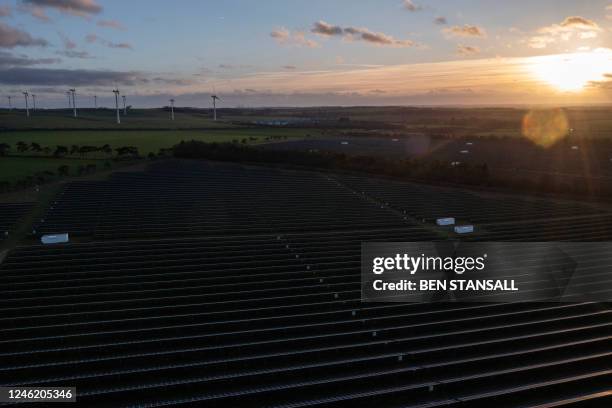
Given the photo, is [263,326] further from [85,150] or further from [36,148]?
[36,148]

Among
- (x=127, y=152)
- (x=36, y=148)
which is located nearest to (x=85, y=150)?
(x=127, y=152)

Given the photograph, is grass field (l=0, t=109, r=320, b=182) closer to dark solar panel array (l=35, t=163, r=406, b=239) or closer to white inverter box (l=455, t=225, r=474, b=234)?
dark solar panel array (l=35, t=163, r=406, b=239)

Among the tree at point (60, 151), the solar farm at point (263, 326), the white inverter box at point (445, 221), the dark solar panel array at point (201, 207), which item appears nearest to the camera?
the solar farm at point (263, 326)

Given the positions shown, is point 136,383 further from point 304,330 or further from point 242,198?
point 242,198

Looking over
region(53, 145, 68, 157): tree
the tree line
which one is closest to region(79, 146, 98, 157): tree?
the tree line

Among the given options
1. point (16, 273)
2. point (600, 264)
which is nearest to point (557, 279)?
point (600, 264)

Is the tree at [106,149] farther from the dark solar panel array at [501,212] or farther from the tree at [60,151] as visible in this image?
the dark solar panel array at [501,212]

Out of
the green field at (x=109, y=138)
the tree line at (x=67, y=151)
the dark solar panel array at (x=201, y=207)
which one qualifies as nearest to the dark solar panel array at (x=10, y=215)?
the dark solar panel array at (x=201, y=207)
